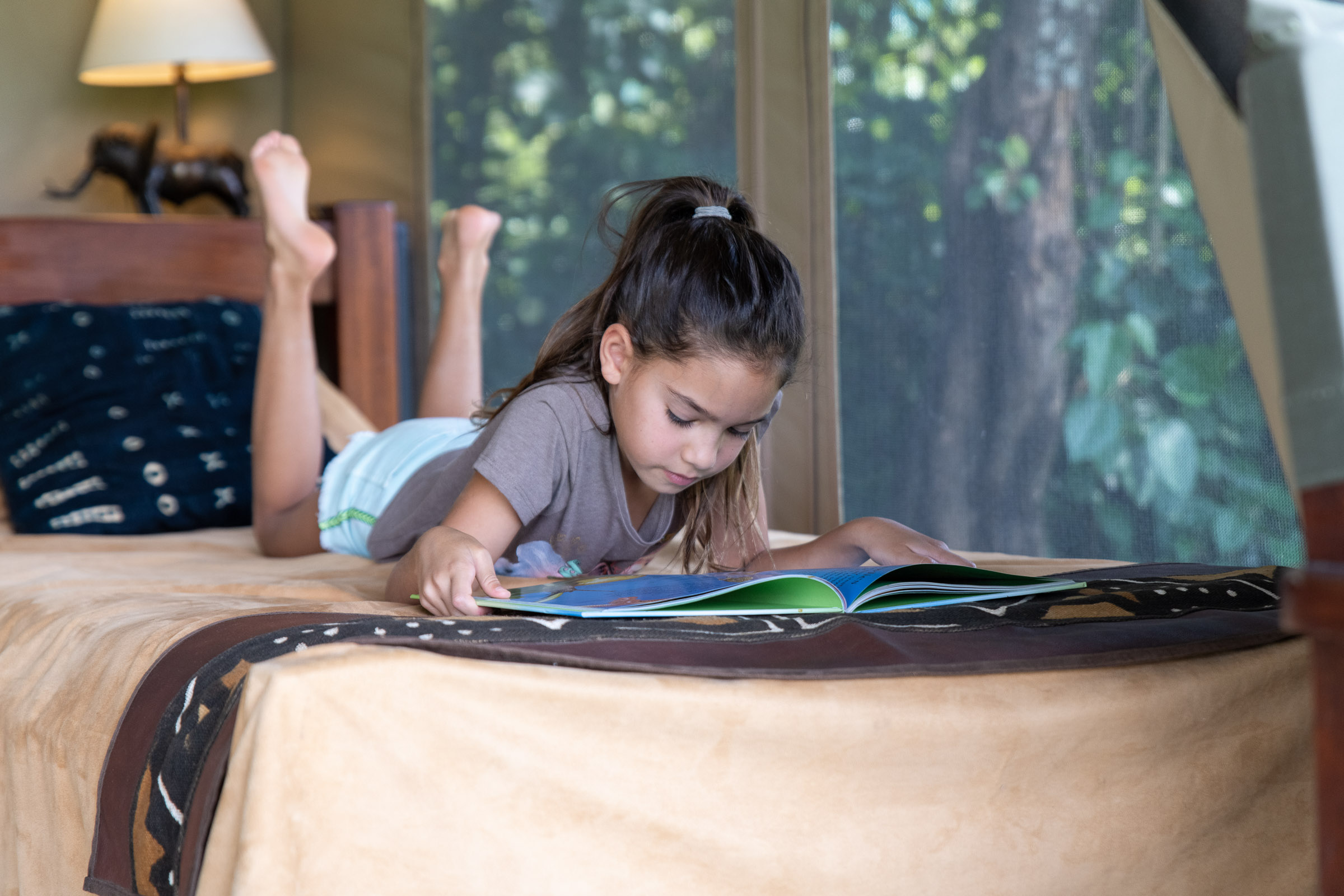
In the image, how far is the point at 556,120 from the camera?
102 inches

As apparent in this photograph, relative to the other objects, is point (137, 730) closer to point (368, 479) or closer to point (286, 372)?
point (368, 479)

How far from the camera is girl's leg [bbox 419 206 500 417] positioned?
6.66 ft

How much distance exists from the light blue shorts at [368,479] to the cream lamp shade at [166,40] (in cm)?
125

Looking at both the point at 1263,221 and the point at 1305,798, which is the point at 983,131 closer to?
the point at 1305,798

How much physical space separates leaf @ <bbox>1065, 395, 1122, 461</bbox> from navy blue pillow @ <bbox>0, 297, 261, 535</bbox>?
129 centimetres

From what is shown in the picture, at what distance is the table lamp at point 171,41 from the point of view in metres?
2.51

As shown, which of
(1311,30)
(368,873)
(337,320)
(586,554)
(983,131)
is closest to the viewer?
(1311,30)

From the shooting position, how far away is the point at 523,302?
269 cm

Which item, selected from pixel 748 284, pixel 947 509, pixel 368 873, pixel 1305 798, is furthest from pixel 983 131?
pixel 368 873

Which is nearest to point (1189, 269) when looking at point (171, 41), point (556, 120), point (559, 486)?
point (559, 486)

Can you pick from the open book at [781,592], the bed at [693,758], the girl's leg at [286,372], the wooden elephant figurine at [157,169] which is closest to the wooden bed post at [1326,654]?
the bed at [693,758]

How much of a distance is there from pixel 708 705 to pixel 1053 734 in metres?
0.23

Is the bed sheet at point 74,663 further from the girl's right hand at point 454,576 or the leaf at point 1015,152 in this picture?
the leaf at point 1015,152

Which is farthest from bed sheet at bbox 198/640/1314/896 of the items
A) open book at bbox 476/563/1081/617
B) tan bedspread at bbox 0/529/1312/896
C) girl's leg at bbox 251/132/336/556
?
girl's leg at bbox 251/132/336/556
